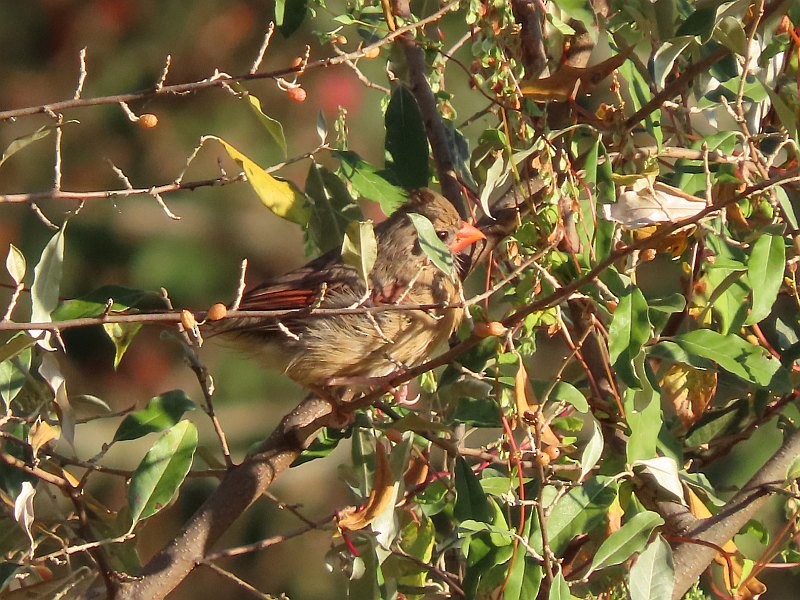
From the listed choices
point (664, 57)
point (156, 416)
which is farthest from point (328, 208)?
point (664, 57)

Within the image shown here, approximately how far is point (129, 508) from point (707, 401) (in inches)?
51.0

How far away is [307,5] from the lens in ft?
9.10

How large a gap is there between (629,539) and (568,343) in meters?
0.55

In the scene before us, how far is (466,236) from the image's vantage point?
3029mm

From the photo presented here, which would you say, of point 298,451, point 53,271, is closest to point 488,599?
point 298,451

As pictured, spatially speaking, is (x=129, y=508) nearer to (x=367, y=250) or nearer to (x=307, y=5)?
(x=367, y=250)

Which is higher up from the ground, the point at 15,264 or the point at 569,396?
the point at 15,264

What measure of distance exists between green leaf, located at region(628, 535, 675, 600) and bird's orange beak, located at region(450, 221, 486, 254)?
1.04 metres

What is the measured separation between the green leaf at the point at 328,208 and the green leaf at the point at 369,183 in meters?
0.09

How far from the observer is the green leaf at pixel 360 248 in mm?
2195

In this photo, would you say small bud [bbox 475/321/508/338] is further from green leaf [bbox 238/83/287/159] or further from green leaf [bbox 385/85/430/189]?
green leaf [bbox 385/85/430/189]

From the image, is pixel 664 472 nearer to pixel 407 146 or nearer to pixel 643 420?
pixel 643 420

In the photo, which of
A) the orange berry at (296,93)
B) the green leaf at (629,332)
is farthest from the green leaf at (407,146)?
the green leaf at (629,332)

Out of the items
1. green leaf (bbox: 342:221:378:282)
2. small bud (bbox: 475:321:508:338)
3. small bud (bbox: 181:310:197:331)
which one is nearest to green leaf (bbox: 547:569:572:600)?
small bud (bbox: 475:321:508:338)
